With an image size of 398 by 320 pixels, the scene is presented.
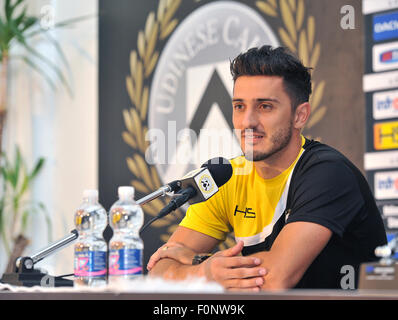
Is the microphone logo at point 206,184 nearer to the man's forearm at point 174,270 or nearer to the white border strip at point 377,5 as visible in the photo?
the man's forearm at point 174,270

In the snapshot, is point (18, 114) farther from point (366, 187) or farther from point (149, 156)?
point (366, 187)

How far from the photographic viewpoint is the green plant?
157 inches

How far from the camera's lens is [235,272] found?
151 centimetres

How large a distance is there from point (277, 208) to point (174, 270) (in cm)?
37

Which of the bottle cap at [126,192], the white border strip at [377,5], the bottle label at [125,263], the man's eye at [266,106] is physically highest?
the white border strip at [377,5]

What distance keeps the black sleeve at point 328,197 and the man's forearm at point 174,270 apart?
278 mm

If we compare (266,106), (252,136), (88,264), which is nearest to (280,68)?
(266,106)

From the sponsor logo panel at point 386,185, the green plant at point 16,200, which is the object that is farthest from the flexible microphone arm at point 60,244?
the green plant at point 16,200

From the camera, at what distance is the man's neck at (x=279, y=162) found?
6.28 ft

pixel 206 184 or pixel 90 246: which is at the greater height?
pixel 206 184

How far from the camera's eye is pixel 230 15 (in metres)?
3.35

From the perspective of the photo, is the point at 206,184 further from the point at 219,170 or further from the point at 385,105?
the point at 385,105

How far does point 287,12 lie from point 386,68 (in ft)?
2.26

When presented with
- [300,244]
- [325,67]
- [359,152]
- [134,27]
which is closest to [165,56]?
[134,27]
